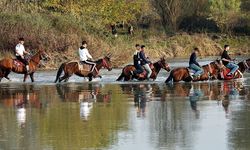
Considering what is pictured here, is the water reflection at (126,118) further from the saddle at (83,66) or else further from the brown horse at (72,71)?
the saddle at (83,66)

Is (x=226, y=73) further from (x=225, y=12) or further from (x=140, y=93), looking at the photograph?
(x=225, y=12)

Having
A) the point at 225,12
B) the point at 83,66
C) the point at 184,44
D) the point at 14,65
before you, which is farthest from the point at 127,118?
the point at 225,12

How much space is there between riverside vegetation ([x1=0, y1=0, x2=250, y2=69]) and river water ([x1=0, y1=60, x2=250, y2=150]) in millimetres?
21821

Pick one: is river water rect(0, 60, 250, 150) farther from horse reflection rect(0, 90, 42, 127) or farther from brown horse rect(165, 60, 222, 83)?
brown horse rect(165, 60, 222, 83)

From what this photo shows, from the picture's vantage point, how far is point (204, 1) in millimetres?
89250

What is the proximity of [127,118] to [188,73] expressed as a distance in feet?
46.8

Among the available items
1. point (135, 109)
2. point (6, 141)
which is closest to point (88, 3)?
point (135, 109)

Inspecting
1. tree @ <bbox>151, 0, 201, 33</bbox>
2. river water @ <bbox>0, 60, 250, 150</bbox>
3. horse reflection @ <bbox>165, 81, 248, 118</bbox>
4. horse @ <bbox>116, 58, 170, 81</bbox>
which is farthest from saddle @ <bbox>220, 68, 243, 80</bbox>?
tree @ <bbox>151, 0, 201, 33</bbox>

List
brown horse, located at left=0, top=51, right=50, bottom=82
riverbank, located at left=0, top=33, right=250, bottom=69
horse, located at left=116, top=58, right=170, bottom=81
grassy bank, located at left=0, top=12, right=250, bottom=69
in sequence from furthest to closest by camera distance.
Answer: riverbank, located at left=0, top=33, right=250, bottom=69 < grassy bank, located at left=0, top=12, right=250, bottom=69 < brown horse, located at left=0, top=51, right=50, bottom=82 < horse, located at left=116, top=58, right=170, bottom=81

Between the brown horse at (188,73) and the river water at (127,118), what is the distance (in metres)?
2.48

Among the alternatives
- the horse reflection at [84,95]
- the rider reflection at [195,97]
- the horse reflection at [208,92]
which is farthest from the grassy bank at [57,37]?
the rider reflection at [195,97]

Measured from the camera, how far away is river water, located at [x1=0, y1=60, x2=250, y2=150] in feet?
47.1

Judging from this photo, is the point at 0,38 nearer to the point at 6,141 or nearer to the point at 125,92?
the point at 125,92

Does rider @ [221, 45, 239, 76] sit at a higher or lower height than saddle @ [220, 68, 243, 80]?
higher
